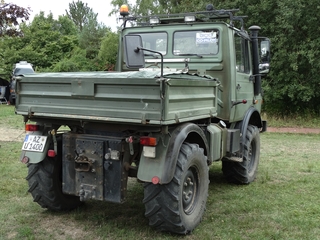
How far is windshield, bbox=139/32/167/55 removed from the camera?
19.0 ft

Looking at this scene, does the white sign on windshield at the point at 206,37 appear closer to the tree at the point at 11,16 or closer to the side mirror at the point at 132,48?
the side mirror at the point at 132,48

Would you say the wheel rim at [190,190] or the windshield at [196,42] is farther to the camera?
the windshield at [196,42]

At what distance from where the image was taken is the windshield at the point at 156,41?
580 cm

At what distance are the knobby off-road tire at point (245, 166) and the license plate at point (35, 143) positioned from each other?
119 inches

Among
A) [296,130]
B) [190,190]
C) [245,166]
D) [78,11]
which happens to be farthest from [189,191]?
[78,11]

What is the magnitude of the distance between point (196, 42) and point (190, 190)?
7.55ft

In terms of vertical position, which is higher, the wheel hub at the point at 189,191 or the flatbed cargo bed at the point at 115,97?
the flatbed cargo bed at the point at 115,97

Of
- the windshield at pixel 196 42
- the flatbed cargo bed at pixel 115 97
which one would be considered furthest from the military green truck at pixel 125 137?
the windshield at pixel 196 42

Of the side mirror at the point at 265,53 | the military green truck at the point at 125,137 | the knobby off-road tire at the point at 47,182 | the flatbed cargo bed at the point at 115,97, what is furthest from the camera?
the side mirror at the point at 265,53

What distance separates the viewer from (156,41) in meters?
5.87

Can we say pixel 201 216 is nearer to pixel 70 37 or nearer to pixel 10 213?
pixel 10 213

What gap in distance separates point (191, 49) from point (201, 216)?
2.44 metres

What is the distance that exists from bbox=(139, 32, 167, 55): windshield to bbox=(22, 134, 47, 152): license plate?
226 cm

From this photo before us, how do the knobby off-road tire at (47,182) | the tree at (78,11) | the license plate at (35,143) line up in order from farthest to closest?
the tree at (78,11)
the knobby off-road tire at (47,182)
the license plate at (35,143)
